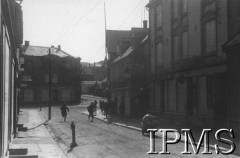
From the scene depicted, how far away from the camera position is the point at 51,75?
237ft

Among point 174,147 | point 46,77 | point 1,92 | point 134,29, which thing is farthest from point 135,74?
point 46,77

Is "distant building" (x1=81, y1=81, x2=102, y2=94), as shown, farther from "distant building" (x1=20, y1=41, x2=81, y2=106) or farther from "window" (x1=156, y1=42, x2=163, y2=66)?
"window" (x1=156, y1=42, x2=163, y2=66)

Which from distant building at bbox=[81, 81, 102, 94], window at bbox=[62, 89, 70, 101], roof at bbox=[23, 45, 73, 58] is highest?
roof at bbox=[23, 45, 73, 58]

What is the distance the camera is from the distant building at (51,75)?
69.6 m

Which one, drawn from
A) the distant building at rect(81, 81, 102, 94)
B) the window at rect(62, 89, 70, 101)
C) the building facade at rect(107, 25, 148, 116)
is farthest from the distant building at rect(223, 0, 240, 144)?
the distant building at rect(81, 81, 102, 94)

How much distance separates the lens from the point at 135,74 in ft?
117

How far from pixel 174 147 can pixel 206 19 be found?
10389 millimetres

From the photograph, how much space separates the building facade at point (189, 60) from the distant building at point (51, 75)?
41.7m

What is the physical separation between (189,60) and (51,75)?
50910 millimetres

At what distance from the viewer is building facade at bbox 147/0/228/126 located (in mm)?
21219

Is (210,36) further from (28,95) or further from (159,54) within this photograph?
(28,95)

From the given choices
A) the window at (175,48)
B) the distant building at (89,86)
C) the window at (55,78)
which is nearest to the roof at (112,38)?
the window at (175,48)

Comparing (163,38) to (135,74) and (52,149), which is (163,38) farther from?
(52,149)

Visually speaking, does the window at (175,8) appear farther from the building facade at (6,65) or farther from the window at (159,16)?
the building facade at (6,65)
